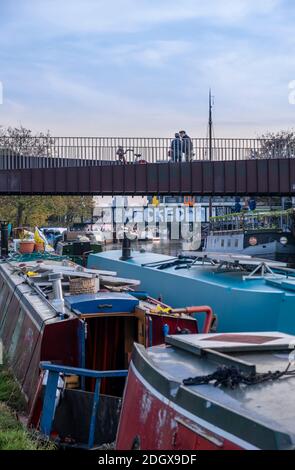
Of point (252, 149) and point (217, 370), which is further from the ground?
point (252, 149)

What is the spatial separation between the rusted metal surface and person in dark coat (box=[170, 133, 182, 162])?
83cm

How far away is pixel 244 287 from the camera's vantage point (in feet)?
33.7

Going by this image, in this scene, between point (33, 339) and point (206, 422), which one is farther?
point (33, 339)

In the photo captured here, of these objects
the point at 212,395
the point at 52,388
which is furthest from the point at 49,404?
the point at 212,395

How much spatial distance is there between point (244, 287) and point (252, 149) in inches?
637

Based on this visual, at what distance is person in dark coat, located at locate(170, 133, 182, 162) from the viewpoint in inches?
965

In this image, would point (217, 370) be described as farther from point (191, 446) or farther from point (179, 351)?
point (179, 351)

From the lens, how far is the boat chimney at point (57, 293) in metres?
8.76

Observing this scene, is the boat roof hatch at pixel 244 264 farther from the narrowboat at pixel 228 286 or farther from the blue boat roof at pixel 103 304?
the blue boat roof at pixel 103 304

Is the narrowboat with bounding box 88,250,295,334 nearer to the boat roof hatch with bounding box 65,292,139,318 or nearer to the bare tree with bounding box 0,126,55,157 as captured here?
the boat roof hatch with bounding box 65,292,139,318

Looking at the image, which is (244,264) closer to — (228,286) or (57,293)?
(228,286)

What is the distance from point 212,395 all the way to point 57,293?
20.0 ft

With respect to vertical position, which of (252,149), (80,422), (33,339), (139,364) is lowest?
(80,422)
